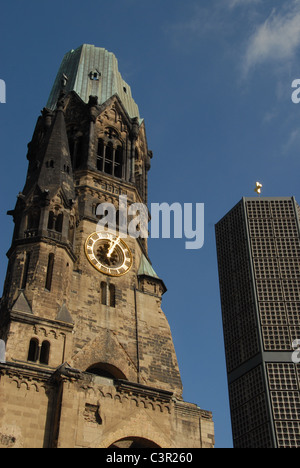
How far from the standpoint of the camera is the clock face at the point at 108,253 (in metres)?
50.2

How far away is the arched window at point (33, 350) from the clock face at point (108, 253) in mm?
10234

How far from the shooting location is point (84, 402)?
38281 mm

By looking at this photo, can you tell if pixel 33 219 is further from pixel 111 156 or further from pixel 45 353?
pixel 111 156

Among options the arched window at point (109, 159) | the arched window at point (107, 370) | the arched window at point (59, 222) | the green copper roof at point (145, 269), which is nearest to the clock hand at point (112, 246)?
the green copper roof at point (145, 269)

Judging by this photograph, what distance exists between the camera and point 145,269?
5272 centimetres

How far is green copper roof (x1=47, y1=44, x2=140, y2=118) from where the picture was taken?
6512cm

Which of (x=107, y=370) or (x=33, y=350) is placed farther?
(x=107, y=370)

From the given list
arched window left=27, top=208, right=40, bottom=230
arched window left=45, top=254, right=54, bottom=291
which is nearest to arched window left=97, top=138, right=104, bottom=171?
arched window left=27, top=208, right=40, bottom=230

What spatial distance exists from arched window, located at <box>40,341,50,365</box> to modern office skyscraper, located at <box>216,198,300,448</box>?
16.8m

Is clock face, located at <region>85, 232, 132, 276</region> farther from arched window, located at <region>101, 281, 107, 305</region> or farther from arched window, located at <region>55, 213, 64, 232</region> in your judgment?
arched window, located at <region>55, 213, 64, 232</region>

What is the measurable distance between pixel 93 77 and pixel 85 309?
94.9 feet

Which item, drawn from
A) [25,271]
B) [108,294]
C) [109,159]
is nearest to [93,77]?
[109,159]

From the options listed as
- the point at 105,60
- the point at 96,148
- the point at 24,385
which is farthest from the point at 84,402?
the point at 105,60
